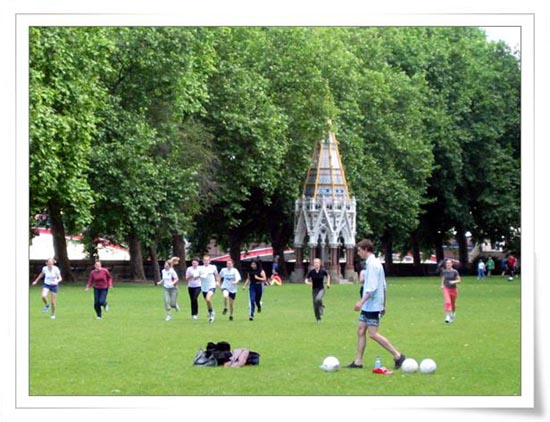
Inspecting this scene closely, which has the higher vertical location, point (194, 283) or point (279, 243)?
point (194, 283)

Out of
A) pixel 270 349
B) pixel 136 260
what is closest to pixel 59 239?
pixel 136 260

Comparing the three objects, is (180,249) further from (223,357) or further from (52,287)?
(223,357)

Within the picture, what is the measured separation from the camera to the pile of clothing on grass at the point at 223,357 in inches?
896

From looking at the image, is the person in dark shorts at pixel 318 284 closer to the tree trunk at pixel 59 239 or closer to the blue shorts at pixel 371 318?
the blue shorts at pixel 371 318

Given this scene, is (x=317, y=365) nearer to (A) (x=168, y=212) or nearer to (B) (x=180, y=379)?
(B) (x=180, y=379)

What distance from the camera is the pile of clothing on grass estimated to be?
22.8 metres

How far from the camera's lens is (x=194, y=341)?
92.0ft

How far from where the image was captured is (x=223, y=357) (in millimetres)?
22844

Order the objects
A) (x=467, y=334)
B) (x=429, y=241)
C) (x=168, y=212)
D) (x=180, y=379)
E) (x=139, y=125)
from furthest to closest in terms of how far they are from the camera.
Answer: (x=429, y=241), (x=168, y=212), (x=139, y=125), (x=467, y=334), (x=180, y=379)

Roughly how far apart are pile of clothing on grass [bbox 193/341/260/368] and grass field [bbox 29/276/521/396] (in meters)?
0.19

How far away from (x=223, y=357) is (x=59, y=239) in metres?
38.1
